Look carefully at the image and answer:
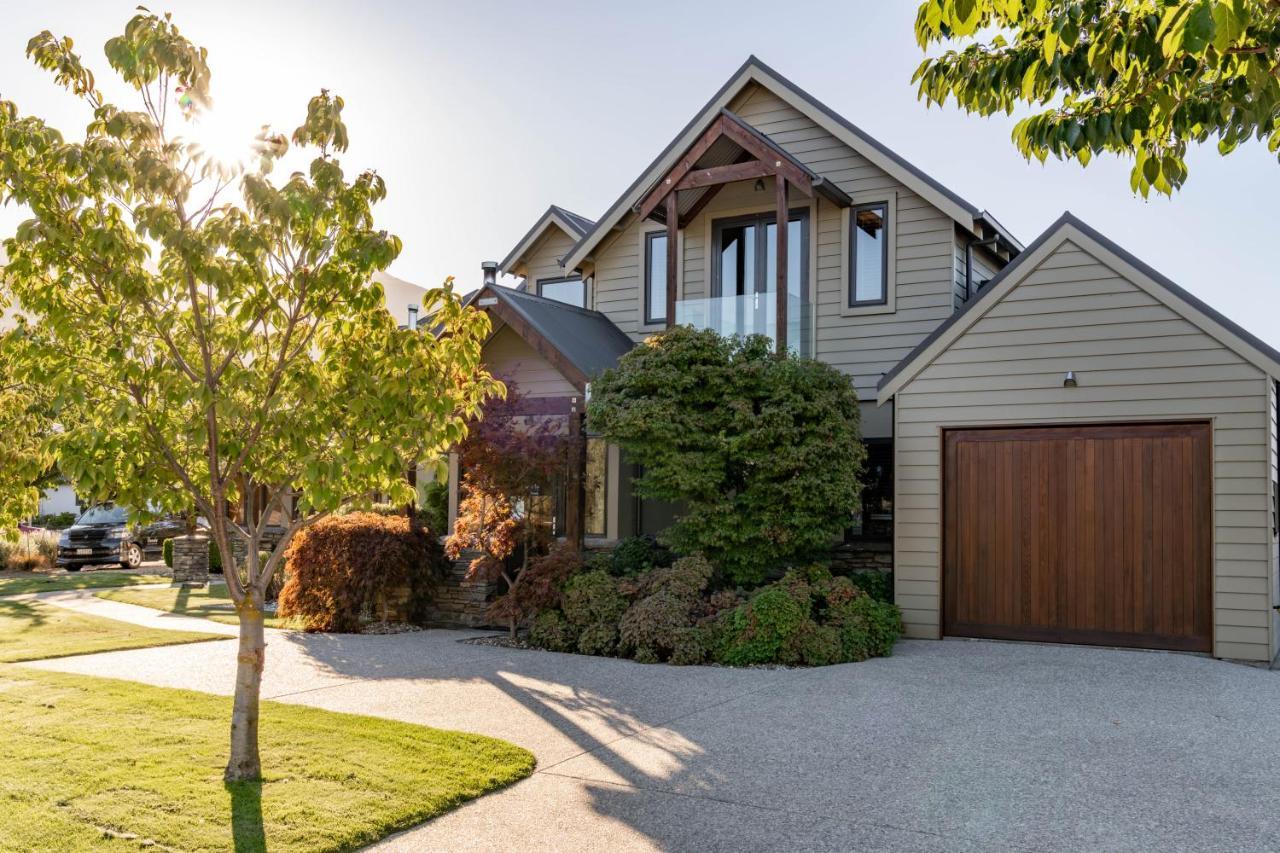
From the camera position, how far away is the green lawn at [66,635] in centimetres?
1181

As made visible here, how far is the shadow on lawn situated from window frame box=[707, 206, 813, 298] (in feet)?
38.3

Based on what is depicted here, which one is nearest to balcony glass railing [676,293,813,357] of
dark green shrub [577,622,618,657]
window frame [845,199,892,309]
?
window frame [845,199,892,309]

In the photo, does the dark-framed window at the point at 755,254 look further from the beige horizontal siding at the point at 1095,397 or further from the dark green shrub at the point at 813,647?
the dark green shrub at the point at 813,647

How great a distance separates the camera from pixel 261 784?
6480 millimetres

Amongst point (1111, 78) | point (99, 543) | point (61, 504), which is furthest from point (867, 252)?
point (61, 504)

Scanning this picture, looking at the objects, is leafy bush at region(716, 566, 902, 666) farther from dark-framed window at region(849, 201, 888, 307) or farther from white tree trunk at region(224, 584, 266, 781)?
white tree trunk at region(224, 584, 266, 781)

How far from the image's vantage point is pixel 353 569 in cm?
1388

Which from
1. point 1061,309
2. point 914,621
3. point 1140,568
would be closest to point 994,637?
point 914,621

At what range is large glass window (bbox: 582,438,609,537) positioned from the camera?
1669 centimetres

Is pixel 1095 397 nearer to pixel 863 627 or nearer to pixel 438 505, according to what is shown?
pixel 863 627

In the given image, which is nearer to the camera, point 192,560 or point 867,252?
point 867,252

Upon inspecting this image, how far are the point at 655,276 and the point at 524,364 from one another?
281 centimetres

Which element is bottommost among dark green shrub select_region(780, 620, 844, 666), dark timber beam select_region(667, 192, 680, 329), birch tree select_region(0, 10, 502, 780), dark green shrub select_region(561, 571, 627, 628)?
dark green shrub select_region(780, 620, 844, 666)

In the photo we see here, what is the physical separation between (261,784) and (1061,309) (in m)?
10.2
